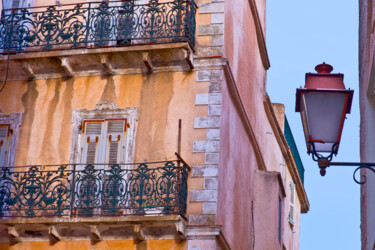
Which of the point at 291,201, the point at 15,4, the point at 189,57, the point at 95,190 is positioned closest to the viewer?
the point at 95,190

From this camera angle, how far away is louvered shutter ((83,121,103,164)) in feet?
54.6

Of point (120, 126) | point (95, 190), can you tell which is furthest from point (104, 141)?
point (95, 190)

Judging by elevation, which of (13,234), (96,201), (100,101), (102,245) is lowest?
(102,245)

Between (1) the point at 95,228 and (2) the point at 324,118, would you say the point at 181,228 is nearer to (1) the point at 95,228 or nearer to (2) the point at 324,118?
(1) the point at 95,228

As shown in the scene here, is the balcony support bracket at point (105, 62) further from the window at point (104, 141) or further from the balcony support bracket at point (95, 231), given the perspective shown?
the balcony support bracket at point (95, 231)

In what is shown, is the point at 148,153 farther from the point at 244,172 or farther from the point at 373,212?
the point at 373,212

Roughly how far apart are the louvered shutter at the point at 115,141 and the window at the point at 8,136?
7.21 feet

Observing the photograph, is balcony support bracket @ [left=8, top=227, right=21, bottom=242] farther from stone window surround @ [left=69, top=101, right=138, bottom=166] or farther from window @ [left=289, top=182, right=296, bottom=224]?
window @ [left=289, top=182, right=296, bottom=224]

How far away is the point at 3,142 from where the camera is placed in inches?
682

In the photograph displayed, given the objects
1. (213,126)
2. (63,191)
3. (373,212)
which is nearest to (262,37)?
(213,126)

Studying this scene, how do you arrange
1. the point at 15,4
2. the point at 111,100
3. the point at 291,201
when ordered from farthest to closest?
the point at 291,201, the point at 15,4, the point at 111,100

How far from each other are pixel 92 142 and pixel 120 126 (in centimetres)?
70

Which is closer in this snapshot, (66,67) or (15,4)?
(66,67)

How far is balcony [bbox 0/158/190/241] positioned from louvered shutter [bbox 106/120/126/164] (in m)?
0.22
